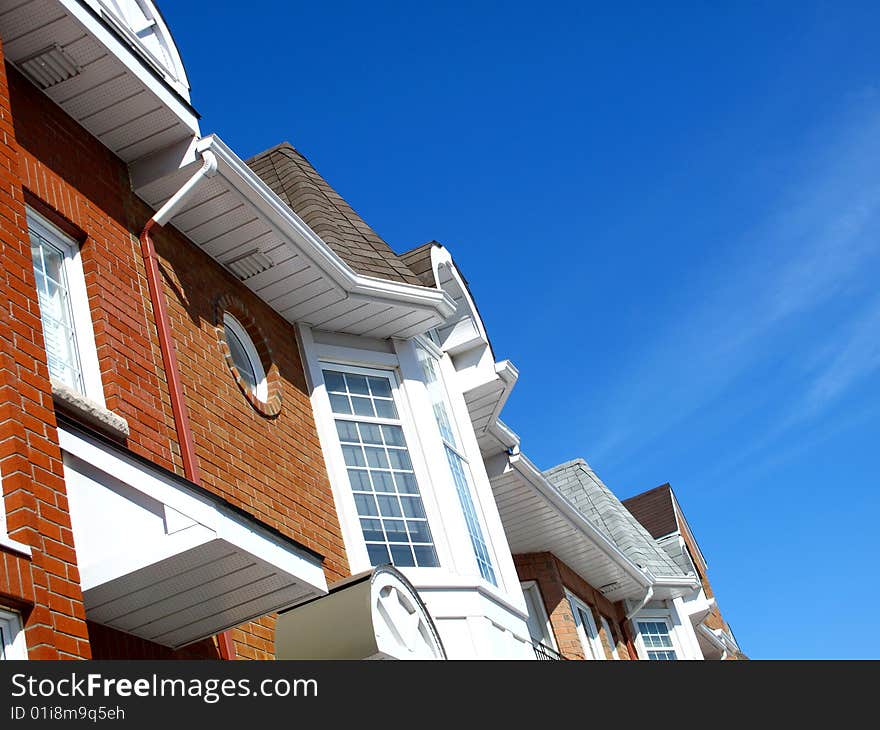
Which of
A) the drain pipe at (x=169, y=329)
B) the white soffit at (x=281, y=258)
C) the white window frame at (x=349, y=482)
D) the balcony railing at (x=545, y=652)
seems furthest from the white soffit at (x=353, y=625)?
the balcony railing at (x=545, y=652)

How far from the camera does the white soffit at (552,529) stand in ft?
49.9

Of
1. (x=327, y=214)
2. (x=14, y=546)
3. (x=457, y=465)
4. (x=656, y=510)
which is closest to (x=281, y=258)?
(x=327, y=214)

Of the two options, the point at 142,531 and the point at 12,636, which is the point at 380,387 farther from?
the point at 12,636

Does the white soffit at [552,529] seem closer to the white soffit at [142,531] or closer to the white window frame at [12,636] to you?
the white soffit at [142,531]

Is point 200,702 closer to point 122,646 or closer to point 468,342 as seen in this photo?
point 122,646

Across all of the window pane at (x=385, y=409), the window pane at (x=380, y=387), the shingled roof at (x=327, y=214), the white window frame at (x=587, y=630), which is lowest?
the white window frame at (x=587, y=630)

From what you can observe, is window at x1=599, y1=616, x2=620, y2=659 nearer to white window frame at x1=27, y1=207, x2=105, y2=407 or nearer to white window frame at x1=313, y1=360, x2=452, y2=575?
white window frame at x1=313, y1=360, x2=452, y2=575

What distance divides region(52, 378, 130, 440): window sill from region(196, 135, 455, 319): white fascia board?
2710 mm

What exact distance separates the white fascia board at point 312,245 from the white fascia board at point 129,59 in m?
0.26

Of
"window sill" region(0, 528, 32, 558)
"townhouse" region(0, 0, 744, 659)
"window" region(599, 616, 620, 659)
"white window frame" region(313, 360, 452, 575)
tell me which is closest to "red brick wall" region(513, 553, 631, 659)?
"window" region(599, 616, 620, 659)

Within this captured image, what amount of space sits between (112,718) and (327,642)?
10.5ft

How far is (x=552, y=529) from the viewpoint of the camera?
662 inches

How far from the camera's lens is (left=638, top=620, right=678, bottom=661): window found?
20594 mm

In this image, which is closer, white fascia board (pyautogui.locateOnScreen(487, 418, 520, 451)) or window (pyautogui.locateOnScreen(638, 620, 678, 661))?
white fascia board (pyautogui.locateOnScreen(487, 418, 520, 451))
